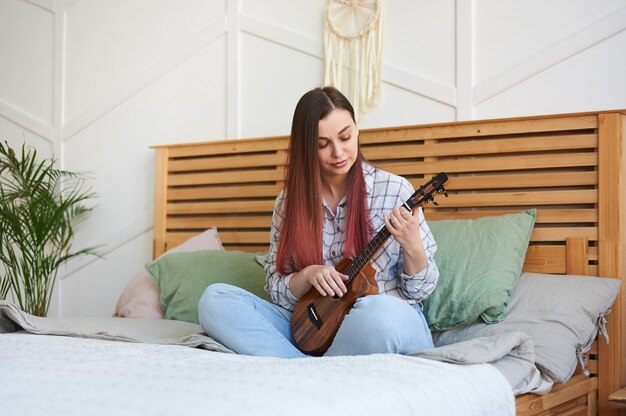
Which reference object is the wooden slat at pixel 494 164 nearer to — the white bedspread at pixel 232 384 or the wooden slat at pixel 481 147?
the wooden slat at pixel 481 147

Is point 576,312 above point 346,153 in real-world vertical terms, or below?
below

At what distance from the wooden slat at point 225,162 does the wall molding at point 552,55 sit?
2.98 feet

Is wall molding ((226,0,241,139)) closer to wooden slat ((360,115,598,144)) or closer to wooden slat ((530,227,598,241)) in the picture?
wooden slat ((360,115,598,144))

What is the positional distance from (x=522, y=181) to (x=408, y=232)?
0.87 meters

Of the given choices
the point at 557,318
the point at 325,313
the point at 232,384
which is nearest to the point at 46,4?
the point at 325,313

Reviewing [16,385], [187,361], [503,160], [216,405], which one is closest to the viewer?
[216,405]

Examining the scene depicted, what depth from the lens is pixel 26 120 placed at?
445cm

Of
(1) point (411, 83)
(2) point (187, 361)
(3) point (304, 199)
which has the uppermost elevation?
(1) point (411, 83)

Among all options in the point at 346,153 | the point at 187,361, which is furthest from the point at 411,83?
the point at 187,361

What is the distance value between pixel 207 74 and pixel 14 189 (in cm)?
113

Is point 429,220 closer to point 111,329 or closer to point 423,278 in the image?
point 423,278

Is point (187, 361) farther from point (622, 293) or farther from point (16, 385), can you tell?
point (622, 293)

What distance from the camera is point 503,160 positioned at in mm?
3023

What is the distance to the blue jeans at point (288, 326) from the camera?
2.07 metres
